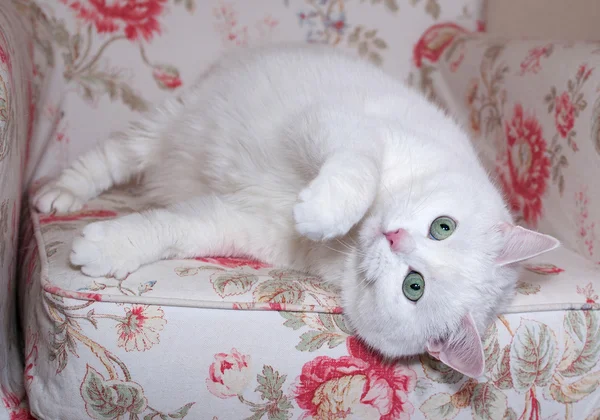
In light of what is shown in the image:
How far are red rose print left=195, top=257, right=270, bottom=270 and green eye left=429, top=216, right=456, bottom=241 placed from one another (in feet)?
1.47

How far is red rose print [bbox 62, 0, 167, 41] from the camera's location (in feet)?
6.69

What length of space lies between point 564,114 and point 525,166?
231 millimetres

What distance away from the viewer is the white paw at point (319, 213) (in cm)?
109

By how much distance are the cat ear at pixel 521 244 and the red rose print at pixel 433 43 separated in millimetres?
1204

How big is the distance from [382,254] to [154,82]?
1.25 meters

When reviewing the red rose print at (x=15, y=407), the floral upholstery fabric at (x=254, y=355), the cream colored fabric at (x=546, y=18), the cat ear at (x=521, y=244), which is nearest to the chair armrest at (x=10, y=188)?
the red rose print at (x=15, y=407)

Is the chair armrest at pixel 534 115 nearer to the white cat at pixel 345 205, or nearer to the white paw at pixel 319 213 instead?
the white cat at pixel 345 205

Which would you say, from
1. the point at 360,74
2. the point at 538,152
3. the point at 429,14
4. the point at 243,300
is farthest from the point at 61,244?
→ the point at 429,14

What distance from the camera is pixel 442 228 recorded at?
49.0 inches

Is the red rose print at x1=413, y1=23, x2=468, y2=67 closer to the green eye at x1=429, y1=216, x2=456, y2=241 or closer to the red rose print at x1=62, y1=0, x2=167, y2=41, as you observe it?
the red rose print at x1=62, y1=0, x2=167, y2=41

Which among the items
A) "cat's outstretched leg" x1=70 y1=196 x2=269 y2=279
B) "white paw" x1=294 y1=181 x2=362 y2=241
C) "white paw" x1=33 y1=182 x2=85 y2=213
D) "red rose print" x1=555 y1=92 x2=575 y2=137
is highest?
"red rose print" x1=555 y1=92 x2=575 y2=137


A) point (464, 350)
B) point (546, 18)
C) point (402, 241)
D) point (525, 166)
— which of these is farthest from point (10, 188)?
point (546, 18)

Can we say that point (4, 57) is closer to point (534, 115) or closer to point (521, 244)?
point (521, 244)

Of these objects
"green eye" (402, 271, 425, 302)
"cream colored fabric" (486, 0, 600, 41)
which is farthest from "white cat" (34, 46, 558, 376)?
"cream colored fabric" (486, 0, 600, 41)
